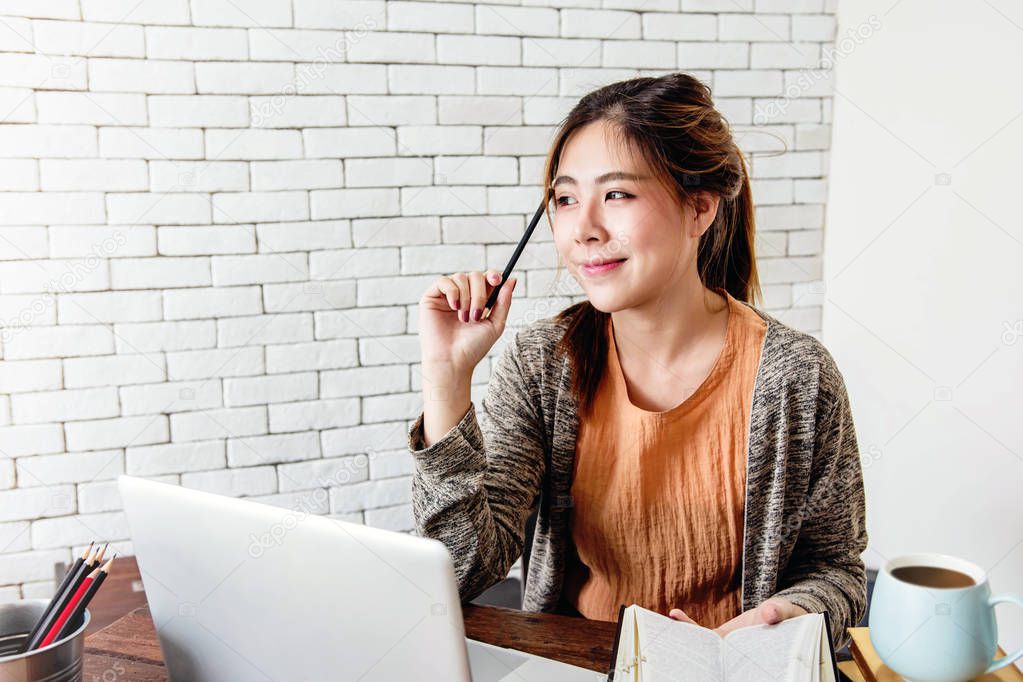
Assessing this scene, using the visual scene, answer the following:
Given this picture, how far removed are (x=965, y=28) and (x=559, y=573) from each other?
1.39 m

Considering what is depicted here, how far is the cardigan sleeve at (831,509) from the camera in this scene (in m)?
1.15

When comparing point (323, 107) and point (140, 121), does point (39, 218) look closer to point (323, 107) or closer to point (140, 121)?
point (140, 121)

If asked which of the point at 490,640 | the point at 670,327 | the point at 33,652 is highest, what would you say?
the point at 670,327

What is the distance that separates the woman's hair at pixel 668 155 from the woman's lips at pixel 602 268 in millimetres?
135

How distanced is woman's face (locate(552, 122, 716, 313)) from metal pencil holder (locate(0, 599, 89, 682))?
729 millimetres

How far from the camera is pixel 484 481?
1.12 m

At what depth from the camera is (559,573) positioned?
1.24 m

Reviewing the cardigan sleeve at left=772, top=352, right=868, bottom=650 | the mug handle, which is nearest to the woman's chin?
the cardigan sleeve at left=772, top=352, right=868, bottom=650

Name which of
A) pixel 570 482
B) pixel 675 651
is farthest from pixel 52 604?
pixel 570 482

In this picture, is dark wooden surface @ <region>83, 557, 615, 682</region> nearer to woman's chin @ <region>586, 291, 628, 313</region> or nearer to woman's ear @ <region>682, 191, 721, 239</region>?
woman's chin @ <region>586, 291, 628, 313</region>

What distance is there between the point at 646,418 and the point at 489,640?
1.35 feet

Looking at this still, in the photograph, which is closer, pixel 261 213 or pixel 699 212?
pixel 699 212

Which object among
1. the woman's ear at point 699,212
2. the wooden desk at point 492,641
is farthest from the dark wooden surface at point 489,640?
the woman's ear at point 699,212

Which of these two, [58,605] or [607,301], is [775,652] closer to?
[607,301]
